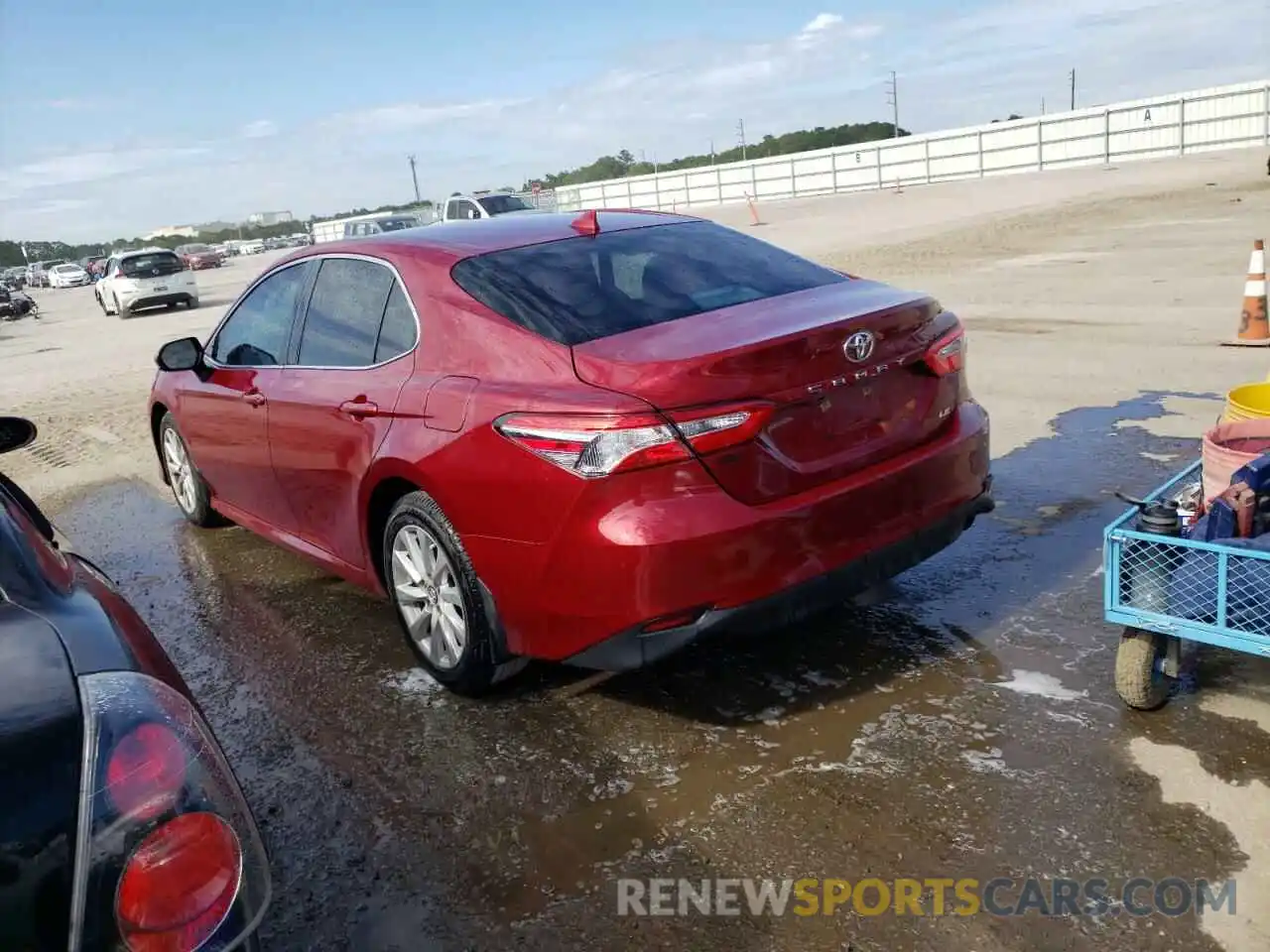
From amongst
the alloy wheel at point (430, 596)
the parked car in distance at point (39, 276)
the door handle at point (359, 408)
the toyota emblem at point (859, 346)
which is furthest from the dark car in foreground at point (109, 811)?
the parked car in distance at point (39, 276)

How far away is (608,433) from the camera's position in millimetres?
3174

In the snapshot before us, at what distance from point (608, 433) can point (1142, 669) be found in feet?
6.07

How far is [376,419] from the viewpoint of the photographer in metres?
4.04

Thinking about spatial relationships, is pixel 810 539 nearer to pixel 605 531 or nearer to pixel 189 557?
pixel 605 531

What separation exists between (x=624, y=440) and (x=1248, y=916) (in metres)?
1.97

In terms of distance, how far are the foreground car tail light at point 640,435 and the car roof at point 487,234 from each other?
3.80ft

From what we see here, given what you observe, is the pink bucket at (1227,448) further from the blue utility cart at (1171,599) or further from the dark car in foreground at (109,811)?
the dark car in foreground at (109,811)

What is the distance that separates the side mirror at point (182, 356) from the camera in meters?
5.53

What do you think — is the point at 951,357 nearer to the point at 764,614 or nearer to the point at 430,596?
the point at 764,614

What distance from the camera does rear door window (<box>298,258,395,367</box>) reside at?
4266 mm

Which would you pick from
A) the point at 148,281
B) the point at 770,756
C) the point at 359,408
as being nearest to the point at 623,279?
the point at 359,408

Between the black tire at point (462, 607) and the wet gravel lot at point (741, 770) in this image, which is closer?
the wet gravel lot at point (741, 770)

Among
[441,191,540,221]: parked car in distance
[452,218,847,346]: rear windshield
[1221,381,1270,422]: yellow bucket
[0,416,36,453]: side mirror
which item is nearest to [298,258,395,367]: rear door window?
[452,218,847,346]: rear windshield

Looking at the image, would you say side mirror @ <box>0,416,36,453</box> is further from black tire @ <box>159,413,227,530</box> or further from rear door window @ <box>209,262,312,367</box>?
black tire @ <box>159,413,227,530</box>
